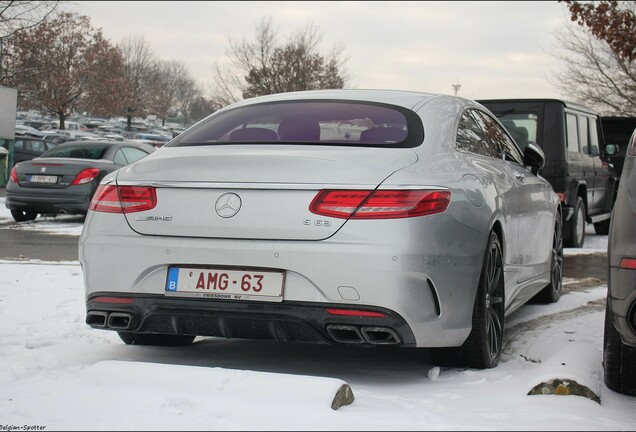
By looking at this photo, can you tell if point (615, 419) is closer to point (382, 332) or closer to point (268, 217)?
point (382, 332)

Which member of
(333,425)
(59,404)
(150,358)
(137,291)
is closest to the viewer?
(333,425)

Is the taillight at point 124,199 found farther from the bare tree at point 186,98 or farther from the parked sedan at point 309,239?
the bare tree at point 186,98

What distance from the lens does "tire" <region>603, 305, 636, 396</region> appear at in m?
4.47

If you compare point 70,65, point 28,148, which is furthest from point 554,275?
point 70,65

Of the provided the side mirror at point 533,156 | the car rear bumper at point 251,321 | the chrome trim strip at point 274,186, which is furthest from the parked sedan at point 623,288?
the side mirror at point 533,156

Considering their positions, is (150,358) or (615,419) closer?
(615,419)

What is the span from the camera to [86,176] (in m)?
14.8

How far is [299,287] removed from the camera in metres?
4.21

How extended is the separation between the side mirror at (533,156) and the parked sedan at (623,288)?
6.61 ft

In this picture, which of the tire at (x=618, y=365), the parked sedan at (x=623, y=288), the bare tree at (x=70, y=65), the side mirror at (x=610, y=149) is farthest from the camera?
the bare tree at (x=70, y=65)

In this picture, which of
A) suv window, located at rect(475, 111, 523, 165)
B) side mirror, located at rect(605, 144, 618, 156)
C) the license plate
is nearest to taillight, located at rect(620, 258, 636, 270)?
suv window, located at rect(475, 111, 523, 165)

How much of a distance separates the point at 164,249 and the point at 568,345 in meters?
2.38

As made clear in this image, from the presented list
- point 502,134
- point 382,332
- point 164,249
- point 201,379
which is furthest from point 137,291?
point 502,134

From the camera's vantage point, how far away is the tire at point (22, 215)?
50.4 ft
